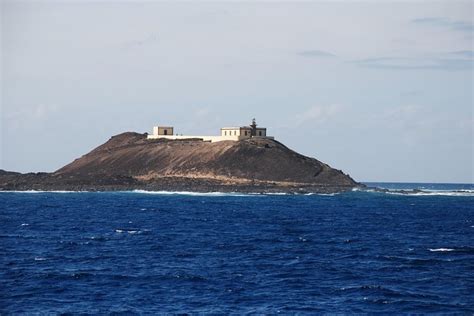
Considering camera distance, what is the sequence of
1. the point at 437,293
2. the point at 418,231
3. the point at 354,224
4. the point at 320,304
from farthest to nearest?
the point at 354,224, the point at 418,231, the point at 437,293, the point at 320,304

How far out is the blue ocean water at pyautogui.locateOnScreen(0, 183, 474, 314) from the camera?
55469 mm

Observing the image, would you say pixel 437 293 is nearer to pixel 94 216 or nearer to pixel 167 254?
pixel 167 254

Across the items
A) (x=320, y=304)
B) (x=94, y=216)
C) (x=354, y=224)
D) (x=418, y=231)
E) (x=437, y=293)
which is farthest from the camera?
A: (x=94, y=216)

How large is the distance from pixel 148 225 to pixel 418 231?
3450 centimetres

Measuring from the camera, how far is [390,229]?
365 ft

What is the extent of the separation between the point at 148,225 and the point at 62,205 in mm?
53814

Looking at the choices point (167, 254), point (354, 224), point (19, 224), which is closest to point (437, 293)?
point (167, 254)

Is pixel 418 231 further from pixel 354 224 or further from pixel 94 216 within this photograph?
pixel 94 216

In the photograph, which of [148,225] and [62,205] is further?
[62,205]

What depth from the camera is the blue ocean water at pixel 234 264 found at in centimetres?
5547

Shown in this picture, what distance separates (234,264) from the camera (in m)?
72.6

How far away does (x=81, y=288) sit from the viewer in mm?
60188

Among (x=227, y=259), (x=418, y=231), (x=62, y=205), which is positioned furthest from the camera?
(x=62, y=205)

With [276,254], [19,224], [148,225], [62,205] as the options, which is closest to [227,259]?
[276,254]
